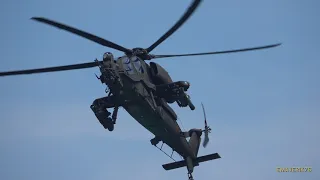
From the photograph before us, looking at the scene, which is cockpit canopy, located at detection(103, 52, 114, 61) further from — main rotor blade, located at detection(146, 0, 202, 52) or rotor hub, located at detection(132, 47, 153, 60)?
main rotor blade, located at detection(146, 0, 202, 52)

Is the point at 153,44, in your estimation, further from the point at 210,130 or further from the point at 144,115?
the point at 210,130

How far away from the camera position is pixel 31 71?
56.3 ft

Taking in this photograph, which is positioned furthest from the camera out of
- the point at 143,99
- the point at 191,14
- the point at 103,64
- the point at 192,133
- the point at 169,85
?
the point at 192,133

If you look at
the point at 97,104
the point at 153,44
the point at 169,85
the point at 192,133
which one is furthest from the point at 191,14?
the point at 192,133

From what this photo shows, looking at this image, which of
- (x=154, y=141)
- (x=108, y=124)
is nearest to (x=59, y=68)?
(x=108, y=124)

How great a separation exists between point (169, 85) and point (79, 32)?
5268 millimetres

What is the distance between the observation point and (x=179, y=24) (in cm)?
1538

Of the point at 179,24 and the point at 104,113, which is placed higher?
the point at 179,24

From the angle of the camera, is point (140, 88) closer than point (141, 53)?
Yes

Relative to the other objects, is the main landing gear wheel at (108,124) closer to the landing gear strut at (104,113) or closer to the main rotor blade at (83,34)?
the landing gear strut at (104,113)

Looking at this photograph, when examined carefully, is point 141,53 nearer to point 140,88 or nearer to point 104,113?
point 140,88

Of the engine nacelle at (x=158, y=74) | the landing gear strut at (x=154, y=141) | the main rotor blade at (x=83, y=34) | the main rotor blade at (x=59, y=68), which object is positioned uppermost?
the main rotor blade at (x=83, y=34)

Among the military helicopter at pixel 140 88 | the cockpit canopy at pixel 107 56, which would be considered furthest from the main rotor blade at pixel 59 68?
the cockpit canopy at pixel 107 56

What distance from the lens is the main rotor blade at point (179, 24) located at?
1387 centimetres
